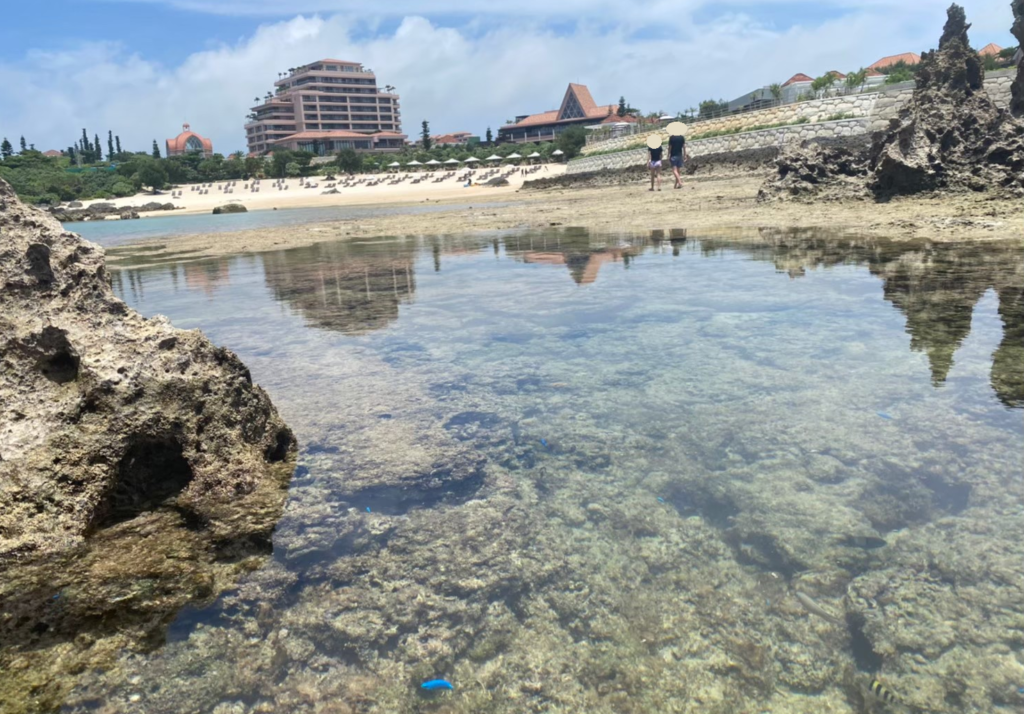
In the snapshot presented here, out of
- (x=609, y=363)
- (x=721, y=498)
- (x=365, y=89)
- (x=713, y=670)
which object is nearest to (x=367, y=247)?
(x=609, y=363)

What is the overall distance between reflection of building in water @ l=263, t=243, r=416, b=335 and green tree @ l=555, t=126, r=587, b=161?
48968mm

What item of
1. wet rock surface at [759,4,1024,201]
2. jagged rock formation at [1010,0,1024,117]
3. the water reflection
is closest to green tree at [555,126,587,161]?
jagged rock formation at [1010,0,1024,117]

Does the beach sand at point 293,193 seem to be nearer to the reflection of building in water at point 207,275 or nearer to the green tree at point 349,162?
the green tree at point 349,162

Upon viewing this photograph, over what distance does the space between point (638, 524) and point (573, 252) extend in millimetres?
7754

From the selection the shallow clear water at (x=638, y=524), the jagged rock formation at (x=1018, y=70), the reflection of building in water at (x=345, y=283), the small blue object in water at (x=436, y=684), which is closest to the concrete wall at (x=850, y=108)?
the jagged rock formation at (x=1018, y=70)

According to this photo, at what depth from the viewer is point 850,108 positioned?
102 feet

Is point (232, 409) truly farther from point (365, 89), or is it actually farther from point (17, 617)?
point (365, 89)

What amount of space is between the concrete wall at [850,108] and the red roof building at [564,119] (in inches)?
2485

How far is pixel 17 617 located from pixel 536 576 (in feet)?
5.62

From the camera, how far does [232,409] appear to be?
3139mm

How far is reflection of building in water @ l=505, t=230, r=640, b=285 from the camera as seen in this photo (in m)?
8.34

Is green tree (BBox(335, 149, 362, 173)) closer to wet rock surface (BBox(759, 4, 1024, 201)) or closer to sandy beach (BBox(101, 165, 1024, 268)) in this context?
sandy beach (BBox(101, 165, 1024, 268))

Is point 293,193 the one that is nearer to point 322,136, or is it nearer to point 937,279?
point 937,279

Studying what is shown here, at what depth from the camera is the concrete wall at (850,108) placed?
2653 cm
